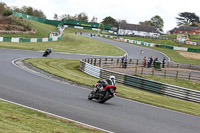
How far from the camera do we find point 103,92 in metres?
14.9

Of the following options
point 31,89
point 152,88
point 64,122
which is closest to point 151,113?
point 64,122

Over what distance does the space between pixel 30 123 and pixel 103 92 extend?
6232mm

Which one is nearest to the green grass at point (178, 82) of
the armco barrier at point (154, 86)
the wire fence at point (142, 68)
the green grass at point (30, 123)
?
the wire fence at point (142, 68)

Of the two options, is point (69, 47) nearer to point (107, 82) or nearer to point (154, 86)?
point (154, 86)

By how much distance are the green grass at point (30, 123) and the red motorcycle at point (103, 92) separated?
14.2 ft

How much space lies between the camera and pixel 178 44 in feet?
294

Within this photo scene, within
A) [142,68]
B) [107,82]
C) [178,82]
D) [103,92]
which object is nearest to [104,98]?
[103,92]

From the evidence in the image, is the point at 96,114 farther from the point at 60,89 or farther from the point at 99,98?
the point at 60,89

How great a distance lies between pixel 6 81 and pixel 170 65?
120 feet

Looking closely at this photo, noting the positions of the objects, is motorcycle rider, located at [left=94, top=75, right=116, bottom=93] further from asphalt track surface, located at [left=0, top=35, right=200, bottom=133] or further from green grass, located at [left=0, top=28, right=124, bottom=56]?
green grass, located at [left=0, top=28, right=124, bottom=56]

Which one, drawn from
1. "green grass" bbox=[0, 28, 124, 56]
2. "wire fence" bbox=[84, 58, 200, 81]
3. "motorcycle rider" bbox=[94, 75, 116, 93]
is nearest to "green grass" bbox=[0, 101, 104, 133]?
"motorcycle rider" bbox=[94, 75, 116, 93]

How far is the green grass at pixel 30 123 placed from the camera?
8222 millimetres

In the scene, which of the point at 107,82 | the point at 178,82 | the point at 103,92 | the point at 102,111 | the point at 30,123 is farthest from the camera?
the point at 178,82

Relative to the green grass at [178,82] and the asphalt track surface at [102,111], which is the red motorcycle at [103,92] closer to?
the asphalt track surface at [102,111]
